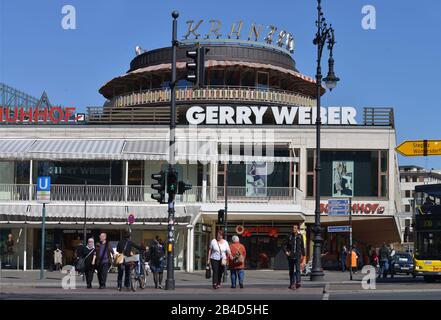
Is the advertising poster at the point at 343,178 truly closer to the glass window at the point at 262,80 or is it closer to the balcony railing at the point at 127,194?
the balcony railing at the point at 127,194

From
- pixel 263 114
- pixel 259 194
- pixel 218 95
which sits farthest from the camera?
pixel 218 95

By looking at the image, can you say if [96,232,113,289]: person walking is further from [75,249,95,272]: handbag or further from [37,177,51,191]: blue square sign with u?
[37,177,51,191]: blue square sign with u

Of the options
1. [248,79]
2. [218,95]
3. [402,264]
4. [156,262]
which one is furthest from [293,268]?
[248,79]

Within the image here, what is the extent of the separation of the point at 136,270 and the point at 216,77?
3095 centimetres

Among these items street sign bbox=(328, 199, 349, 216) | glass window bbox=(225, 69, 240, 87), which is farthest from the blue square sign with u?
glass window bbox=(225, 69, 240, 87)

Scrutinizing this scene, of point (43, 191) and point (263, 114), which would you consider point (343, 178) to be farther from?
point (43, 191)

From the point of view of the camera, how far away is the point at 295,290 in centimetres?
2464

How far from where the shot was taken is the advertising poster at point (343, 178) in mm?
49531

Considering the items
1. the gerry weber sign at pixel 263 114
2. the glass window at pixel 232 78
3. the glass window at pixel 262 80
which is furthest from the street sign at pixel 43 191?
the glass window at pixel 262 80

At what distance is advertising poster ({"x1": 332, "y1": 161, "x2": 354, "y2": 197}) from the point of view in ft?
163

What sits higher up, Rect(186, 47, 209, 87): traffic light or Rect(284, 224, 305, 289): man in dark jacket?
Rect(186, 47, 209, 87): traffic light

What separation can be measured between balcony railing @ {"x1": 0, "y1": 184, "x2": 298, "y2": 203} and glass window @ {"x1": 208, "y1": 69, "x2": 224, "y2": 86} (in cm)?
992

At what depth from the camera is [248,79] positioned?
5662 cm

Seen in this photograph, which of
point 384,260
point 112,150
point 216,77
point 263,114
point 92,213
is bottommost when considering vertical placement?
point 384,260
